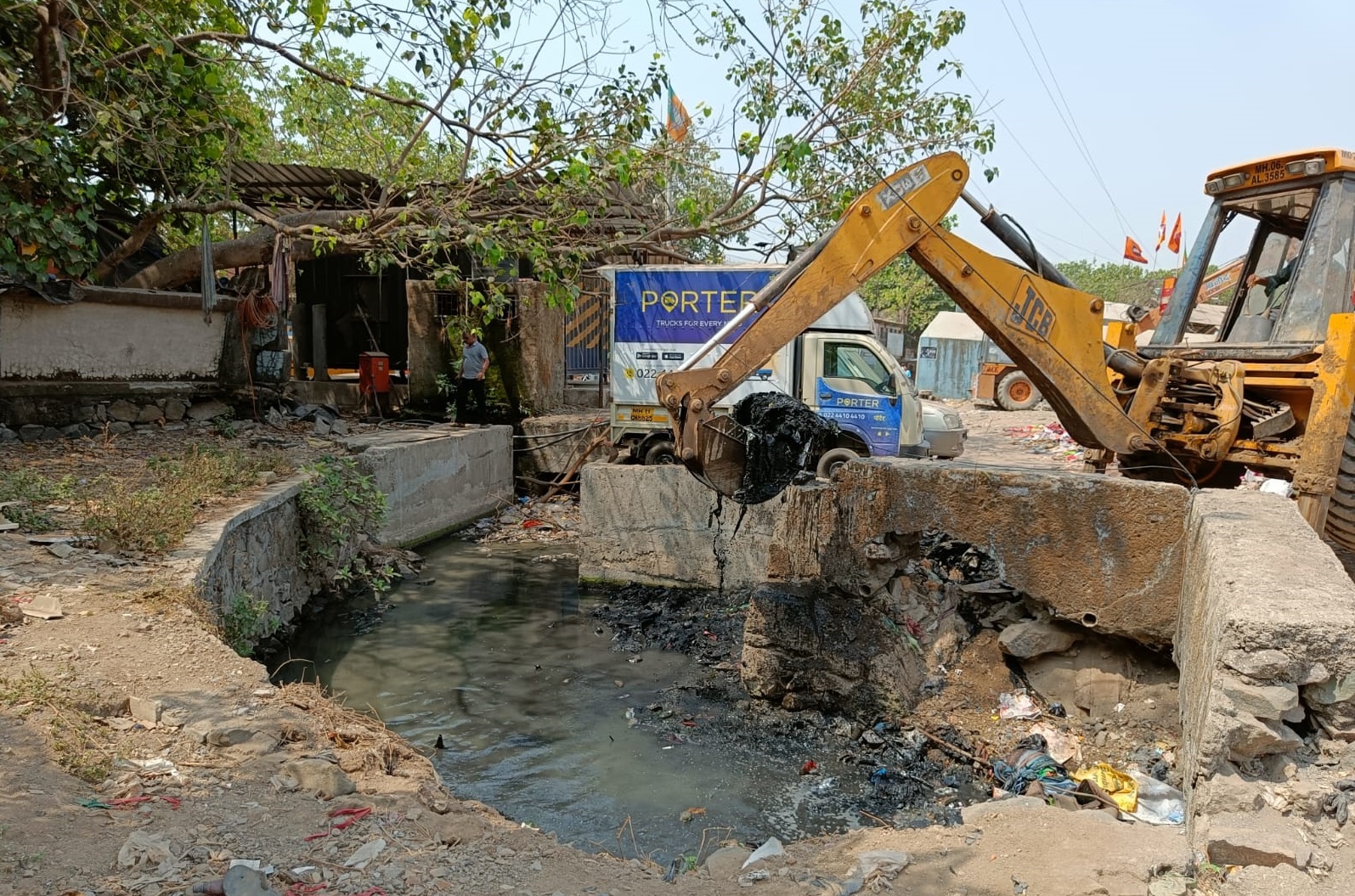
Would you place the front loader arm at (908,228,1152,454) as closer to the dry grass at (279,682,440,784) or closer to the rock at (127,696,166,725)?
the dry grass at (279,682,440,784)

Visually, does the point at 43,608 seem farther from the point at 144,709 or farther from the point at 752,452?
the point at 752,452

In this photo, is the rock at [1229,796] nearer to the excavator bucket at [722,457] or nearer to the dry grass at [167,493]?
the excavator bucket at [722,457]

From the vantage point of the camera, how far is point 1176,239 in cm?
2056

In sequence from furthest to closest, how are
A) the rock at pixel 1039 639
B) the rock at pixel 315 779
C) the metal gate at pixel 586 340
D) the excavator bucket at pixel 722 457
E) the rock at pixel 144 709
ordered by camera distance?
1. the metal gate at pixel 586 340
2. the excavator bucket at pixel 722 457
3. the rock at pixel 1039 639
4. the rock at pixel 144 709
5. the rock at pixel 315 779

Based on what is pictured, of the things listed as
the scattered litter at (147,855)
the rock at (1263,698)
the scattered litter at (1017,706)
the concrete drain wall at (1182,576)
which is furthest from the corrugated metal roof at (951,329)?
the scattered litter at (147,855)

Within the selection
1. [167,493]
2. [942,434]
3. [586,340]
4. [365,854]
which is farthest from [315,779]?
[586,340]

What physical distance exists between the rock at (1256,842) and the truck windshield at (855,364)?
8.12 meters

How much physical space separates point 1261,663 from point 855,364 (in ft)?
26.2

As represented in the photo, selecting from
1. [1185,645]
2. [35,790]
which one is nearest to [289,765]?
[35,790]

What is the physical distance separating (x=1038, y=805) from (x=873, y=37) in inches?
369

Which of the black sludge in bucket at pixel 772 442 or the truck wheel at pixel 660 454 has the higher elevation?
the black sludge in bucket at pixel 772 442

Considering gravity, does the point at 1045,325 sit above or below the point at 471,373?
above

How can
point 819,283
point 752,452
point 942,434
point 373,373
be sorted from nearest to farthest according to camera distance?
point 819,283 → point 752,452 → point 942,434 → point 373,373

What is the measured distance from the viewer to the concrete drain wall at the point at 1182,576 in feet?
9.46
